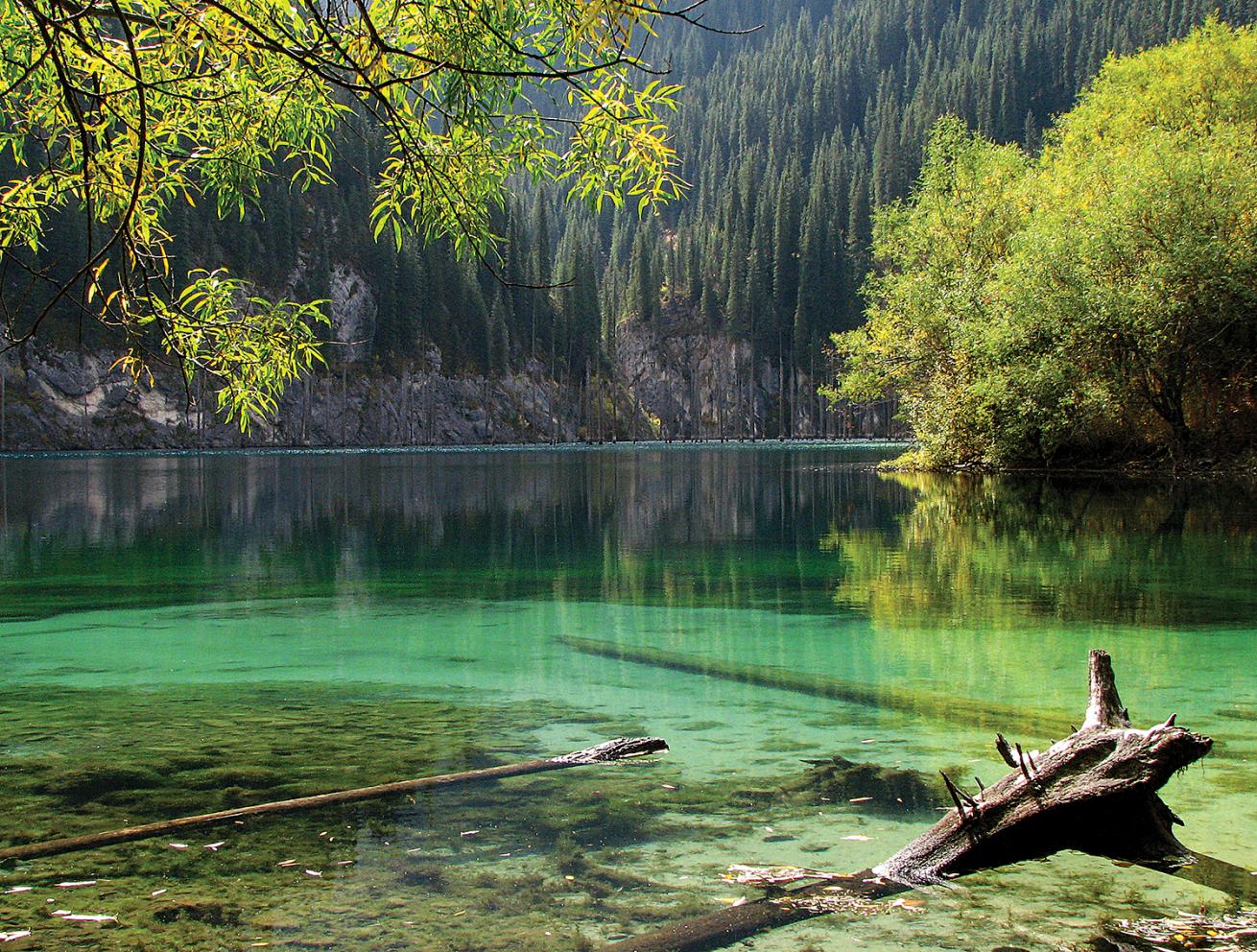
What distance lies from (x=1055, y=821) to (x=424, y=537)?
714 inches

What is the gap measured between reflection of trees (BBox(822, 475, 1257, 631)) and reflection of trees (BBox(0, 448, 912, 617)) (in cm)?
114

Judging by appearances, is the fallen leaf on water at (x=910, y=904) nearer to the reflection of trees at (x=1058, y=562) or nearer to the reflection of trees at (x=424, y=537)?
the reflection of trees at (x=1058, y=562)

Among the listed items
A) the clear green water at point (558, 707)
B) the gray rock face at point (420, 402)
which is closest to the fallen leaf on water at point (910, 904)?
the clear green water at point (558, 707)

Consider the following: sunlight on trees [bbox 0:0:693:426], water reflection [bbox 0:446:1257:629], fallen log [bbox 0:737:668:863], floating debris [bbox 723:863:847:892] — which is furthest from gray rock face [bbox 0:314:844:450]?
floating debris [bbox 723:863:847:892]

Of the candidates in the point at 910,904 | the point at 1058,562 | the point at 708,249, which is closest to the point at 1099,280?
the point at 1058,562

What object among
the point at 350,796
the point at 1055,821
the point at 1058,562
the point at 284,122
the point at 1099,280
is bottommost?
the point at 350,796

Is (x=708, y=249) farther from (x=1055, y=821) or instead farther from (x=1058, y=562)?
(x=1055, y=821)

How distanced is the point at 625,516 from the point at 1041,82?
182544 millimetres

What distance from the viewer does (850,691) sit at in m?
9.03

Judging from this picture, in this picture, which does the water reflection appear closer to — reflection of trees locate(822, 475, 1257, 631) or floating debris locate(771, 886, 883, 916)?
reflection of trees locate(822, 475, 1257, 631)

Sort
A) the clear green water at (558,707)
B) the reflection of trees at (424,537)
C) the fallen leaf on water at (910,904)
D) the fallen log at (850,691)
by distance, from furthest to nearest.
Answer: the reflection of trees at (424,537) → the fallen log at (850,691) → the clear green water at (558,707) → the fallen leaf on water at (910,904)

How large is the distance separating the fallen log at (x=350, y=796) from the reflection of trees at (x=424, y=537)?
6.92m

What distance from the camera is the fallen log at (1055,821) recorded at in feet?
15.3

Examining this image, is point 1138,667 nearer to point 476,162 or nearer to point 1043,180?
point 476,162
